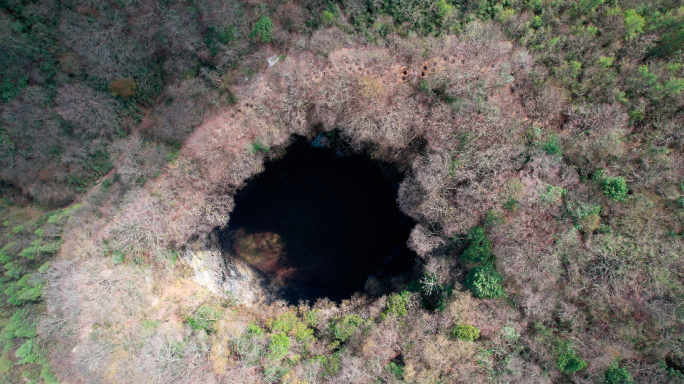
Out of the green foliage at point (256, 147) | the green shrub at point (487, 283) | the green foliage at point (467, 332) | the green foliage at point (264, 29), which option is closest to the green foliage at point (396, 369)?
the green foliage at point (467, 332)

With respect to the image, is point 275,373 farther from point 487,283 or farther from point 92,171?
point 92,171

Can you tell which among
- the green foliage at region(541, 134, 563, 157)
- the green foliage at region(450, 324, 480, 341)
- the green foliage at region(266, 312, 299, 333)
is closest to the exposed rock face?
the green foliage at region(266, 312, 299, 333)

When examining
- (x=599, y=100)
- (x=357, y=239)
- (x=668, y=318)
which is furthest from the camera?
(x=357, y=239)

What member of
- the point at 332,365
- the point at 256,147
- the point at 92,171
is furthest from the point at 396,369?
the point at 92,171

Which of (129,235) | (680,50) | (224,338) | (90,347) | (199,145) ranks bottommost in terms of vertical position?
(90,347)

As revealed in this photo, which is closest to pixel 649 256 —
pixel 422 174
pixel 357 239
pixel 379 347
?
pixel 422 174

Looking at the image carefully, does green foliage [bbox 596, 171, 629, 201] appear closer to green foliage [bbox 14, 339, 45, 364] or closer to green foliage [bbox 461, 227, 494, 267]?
green foliage [bbox 461, 227, 494, 267]

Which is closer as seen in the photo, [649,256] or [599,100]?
[649,256]

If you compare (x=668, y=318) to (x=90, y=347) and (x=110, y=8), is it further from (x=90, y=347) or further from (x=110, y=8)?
(x=110, y=8)
